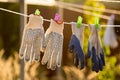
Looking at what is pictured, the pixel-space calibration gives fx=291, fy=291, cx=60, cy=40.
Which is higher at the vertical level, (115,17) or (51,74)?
(115,17)

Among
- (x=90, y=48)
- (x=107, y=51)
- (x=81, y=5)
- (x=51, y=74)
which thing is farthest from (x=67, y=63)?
(x=90, y=48)

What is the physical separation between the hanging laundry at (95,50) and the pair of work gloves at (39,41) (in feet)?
0.47

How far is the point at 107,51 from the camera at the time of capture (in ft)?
7.29

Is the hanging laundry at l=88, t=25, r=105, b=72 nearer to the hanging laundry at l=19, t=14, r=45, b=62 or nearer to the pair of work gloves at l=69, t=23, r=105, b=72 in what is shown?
the pair of work gloves at l=69, t=23, r=105, b=72

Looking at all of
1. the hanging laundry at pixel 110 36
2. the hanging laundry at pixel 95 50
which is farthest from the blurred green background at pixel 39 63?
the hanging laundry at pixel 95 50

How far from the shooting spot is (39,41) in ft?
4.28

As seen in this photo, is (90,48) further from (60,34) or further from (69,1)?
(69,1)

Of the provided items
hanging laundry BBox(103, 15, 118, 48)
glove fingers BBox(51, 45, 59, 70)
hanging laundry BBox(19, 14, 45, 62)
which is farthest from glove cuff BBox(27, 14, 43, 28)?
hanging laundry BBox(103, 15, 118, 48)

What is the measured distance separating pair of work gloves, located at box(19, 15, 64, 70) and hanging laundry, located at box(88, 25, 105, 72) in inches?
5.6

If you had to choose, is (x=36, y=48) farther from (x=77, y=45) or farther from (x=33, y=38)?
(x=77, y=45)

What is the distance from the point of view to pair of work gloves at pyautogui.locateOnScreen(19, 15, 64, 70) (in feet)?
4.26

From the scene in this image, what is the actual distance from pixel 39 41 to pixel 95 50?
0.86 ft

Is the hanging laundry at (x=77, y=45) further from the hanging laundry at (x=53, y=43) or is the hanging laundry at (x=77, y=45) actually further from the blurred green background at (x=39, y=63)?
the blurred green background at (x=39, y=63)

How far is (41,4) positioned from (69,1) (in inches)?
8.4
